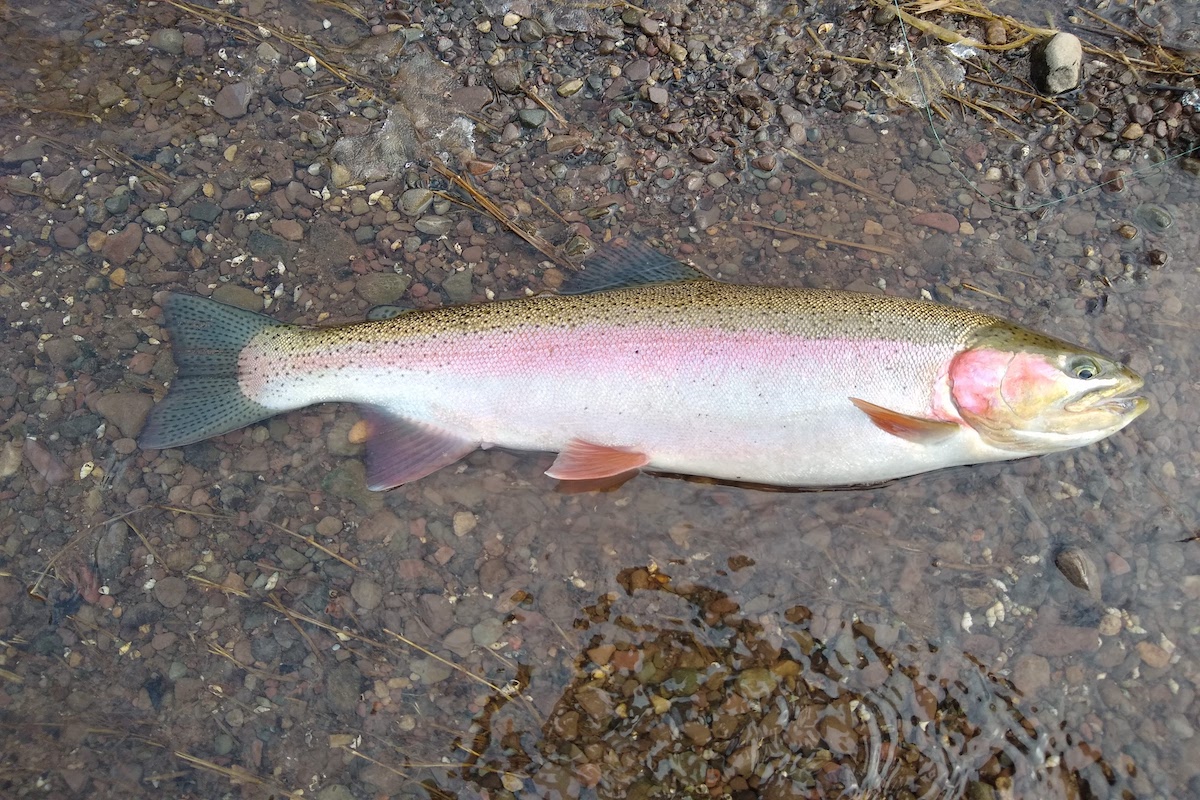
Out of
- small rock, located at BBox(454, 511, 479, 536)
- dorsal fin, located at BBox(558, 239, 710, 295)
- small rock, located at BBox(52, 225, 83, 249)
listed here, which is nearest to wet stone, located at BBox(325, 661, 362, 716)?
small rock, located at BBox(454, 511, 479, 536)

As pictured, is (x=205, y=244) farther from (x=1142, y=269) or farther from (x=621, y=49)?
(x=1142, y=269)

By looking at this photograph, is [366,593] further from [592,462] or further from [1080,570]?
[1080,570]

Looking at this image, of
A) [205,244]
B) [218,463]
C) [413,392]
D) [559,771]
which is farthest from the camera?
[205,244]

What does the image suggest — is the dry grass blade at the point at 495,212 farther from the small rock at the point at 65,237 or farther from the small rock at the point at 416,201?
the small rock at the point at 65,237

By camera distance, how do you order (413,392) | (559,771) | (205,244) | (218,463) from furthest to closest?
(205,244) < (218,463) < (413,392) < (559,771)

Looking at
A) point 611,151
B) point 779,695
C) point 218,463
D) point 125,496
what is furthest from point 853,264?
point 125,496

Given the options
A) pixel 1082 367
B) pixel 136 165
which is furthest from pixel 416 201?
pixel 1082 367
